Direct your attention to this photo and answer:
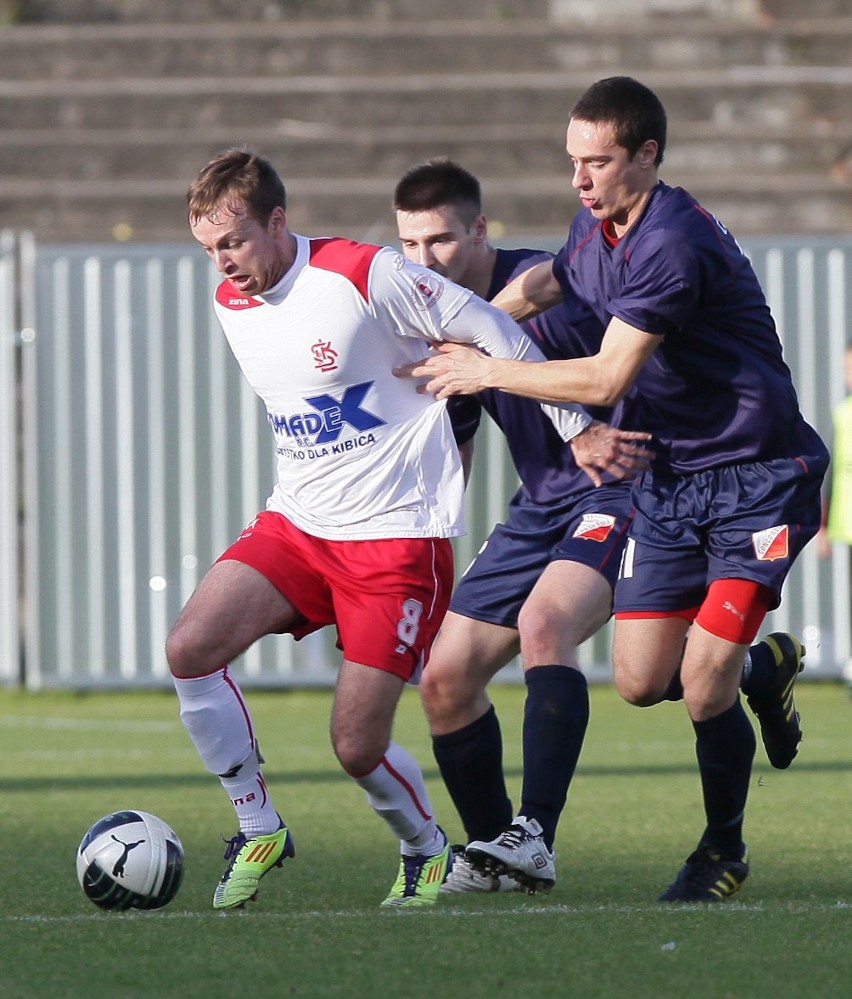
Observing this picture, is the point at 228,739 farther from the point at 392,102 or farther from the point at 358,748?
the point at 392,102

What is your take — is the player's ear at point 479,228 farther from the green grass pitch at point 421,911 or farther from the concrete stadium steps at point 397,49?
the concrete stadium steps at point 397,49

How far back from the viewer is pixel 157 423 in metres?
12.7

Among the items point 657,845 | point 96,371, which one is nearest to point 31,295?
point 96,371

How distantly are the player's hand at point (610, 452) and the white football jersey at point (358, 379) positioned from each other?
1.01 ft

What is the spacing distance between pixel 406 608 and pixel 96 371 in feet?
26.8

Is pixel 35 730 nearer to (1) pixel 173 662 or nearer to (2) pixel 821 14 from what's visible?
(1) pixel 173 662

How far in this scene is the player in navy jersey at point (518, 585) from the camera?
5.32 metres

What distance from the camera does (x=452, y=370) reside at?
4934mm

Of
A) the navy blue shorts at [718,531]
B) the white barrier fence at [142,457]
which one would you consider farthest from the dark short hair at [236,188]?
the white barrier fence at [142,457]

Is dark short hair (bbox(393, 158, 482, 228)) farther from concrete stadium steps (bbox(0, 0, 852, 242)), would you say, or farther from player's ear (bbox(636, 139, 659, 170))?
concrete stadium steps (bbox(0, 0, 852, 242))

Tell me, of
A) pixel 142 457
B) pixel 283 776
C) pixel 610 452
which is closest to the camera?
pixel 610 452

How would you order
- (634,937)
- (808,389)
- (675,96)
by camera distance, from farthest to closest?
(675,96), (808,389), (634,937)

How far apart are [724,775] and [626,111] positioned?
1870 mm

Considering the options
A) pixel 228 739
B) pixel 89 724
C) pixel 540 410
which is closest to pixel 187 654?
pixel 228 739
